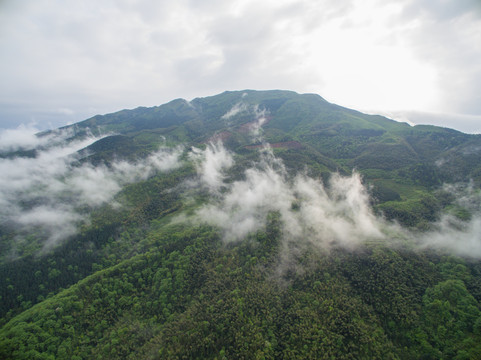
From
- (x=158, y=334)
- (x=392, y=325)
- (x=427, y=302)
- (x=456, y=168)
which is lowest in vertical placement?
(x=158, y=334)

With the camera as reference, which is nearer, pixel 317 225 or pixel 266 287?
pixel 266 287

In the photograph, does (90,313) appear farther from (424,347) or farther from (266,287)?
(424,347)

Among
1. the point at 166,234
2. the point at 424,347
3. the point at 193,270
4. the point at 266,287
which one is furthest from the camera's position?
the point at 166,234

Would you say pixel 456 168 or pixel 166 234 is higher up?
pixel 456 168

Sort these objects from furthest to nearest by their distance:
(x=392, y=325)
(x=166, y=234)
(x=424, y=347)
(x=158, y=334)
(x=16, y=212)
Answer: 1. (x=16, y=212)
2. (x=166, y=234)
3. (x=158, y=334)
4. (x=392, y=325)
5. (x=424, y=347)

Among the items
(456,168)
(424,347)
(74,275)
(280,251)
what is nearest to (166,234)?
(74,275)

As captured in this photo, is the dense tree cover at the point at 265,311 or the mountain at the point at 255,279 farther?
the mountain at the point at 255,279

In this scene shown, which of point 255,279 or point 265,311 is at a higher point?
point 255,279

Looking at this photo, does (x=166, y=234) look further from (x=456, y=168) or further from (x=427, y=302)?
(x=456, y=168)

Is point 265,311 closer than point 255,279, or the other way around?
point 265,311

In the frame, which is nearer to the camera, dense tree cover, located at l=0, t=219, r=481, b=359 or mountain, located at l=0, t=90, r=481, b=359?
dense tree cover, located at l=0, t=219, r=481, b=359
